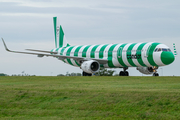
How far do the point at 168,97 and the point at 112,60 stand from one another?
80.8ft

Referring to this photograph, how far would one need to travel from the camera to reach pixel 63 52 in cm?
5288

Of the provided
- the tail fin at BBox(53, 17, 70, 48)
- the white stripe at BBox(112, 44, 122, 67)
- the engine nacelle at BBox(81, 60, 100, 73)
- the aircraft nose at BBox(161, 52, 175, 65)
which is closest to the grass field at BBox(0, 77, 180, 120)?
the aircraft nose at BBox(161, 52, 175, 65)

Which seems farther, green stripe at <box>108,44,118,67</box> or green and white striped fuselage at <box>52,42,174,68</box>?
green stripe at <box>108,44,118,67</box>

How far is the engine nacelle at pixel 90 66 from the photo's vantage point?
40719 millimetres

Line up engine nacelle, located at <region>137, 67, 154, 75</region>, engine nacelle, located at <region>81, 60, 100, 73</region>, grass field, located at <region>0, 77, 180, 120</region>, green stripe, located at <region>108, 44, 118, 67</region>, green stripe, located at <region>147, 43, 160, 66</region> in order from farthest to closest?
engine nacelle, located at <region>137, 67, 154, 75</region> → green stripe, located at <region>108, 44, 118, 67</region> → engine nacelle, located at <region>81, 60, 100, 73</region> → green stripe, located at <region>147, 43, 160, 66</region> → grass field, located at <region>0, 77, 180, 120</region>

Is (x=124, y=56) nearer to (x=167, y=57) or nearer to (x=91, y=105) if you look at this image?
(x=167, y=57)

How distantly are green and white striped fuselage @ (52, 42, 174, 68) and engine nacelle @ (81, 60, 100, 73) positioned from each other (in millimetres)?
1729

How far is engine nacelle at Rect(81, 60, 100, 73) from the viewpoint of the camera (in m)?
40.7

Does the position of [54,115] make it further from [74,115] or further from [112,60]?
[112,60]

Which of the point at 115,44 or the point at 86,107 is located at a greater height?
the point at 115,44

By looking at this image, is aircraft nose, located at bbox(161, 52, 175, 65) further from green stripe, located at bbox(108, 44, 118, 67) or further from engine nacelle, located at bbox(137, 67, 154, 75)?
green stripe, located at bbox(108, 44, 118, 67)

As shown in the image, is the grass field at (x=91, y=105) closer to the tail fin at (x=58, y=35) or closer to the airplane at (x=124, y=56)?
the airplane at (x=124, y=56)

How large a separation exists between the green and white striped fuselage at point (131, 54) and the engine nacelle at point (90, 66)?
173 cm

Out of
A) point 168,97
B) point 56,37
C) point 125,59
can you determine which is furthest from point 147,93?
point 56,37
